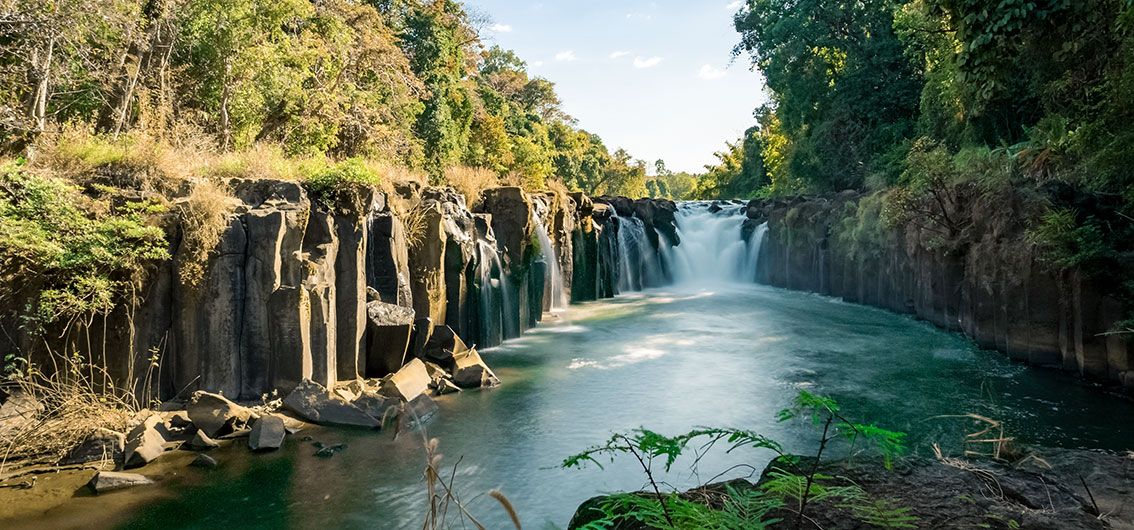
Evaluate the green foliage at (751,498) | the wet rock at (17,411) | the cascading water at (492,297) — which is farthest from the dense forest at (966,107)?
the wet rock at (17,411)

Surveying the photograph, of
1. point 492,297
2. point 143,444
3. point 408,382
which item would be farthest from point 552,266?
point 143,444

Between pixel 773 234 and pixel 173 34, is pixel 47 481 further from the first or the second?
pixel 773 234

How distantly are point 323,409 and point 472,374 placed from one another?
2.68 m

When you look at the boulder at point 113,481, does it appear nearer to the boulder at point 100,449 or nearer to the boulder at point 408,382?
the boulder at point 100,449

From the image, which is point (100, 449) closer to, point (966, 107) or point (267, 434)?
point (267, 434)

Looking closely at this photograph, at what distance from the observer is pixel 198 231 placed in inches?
330

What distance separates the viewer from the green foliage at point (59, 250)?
7.30m

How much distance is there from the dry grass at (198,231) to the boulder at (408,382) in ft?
9.08

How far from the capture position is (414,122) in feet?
86.7

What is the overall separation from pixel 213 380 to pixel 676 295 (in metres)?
18.6

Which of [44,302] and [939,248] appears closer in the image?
[44,302]

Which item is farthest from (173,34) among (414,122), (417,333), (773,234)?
(773,234)

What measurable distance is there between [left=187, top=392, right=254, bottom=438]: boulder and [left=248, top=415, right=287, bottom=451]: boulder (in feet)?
0.92

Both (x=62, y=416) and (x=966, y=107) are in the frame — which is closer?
(x=62, y=416)
